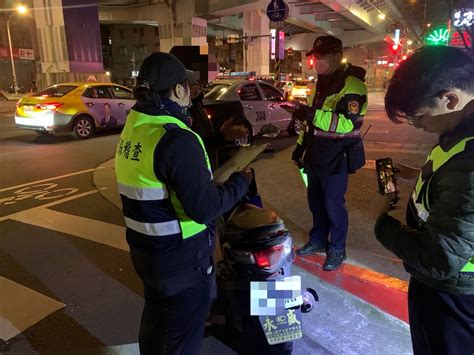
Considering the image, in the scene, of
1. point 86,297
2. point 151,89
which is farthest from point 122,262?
point 151,89

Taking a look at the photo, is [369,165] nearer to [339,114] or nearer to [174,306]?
[339,114]

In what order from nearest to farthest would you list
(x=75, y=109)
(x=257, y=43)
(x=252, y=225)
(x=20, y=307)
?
(x=252, y=225) < (x=20, y=307) < (x=75, y=109) < (x=257, y=43)

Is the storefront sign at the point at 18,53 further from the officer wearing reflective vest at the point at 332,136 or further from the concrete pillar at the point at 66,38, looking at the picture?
the officer wearing reflective vest at the point at 332,136

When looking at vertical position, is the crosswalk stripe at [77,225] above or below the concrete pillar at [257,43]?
below

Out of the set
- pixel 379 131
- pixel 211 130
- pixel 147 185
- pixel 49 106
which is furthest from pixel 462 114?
pixel 379 131

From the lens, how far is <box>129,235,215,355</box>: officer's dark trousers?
6.01 feet

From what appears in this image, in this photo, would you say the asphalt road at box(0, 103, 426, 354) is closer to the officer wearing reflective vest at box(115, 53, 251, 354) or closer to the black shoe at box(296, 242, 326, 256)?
the black shoe at box(296, 242, 326, 256)

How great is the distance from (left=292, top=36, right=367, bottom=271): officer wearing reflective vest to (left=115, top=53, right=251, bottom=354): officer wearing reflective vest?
159 centimetres

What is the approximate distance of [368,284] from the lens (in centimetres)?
343

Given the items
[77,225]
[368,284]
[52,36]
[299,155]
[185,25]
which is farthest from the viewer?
[185,25]

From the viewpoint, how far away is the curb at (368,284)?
3109mm

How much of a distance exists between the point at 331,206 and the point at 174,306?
2.03 meters

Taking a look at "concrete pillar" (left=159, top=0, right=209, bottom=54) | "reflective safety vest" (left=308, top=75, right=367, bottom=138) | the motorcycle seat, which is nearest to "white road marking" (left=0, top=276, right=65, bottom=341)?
the motorcycle seat

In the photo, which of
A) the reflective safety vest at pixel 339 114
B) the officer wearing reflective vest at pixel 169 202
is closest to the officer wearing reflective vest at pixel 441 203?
the officer wearing reflective vest at pixel 169 202
